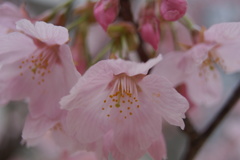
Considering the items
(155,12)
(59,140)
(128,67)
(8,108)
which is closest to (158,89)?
(128,67)

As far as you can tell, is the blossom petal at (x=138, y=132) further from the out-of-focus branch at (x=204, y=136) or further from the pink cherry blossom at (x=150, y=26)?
the out-of-focus branch at (x=204, y=136)

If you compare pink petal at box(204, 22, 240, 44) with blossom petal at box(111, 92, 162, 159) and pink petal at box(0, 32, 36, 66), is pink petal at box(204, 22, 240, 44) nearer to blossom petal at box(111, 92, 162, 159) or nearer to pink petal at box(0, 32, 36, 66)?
blossom petal at box(111, 92, 162, 159)

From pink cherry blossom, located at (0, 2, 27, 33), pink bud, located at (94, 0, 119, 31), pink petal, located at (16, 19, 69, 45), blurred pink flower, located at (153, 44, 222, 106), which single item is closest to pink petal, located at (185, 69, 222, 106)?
blurred pink flower, located at (153, 44, 222, 106)

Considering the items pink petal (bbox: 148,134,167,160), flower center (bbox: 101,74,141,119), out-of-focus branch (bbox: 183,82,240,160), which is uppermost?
flower center (bbox: 101,74,141,119)

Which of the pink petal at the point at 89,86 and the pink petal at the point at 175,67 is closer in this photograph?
the pink petal at the point at 89,86

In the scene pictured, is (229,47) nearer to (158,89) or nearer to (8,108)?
(158,89)

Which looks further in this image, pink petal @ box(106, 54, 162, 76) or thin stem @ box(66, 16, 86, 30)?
thin stem @ box(66, 16, 86, 30)

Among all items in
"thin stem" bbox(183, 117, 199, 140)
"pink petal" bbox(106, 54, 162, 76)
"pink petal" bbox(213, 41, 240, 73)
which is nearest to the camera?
"pink petal" bbox(106, 54, 162, 76)

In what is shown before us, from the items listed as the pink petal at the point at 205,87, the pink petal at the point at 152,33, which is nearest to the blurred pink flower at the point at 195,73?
the pink petal at the point at 205,87
